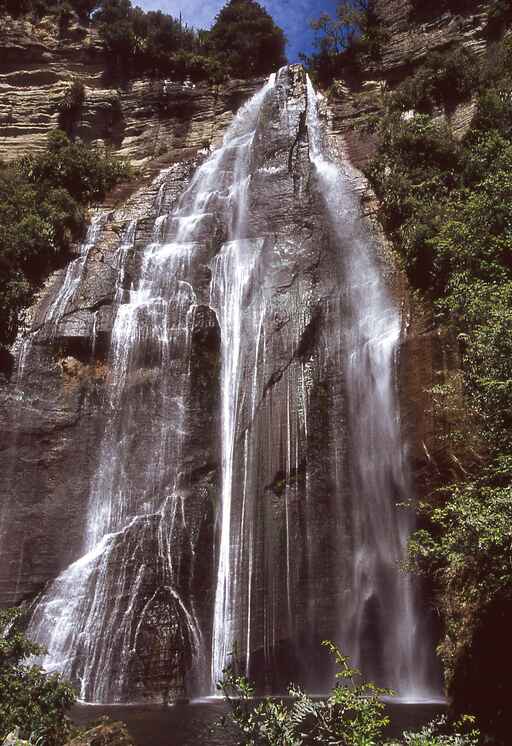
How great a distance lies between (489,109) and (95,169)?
15.5m

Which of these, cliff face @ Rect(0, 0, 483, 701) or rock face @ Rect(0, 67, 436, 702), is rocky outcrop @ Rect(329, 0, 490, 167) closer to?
cliff face @ Rect(0, 0, 483, 701)

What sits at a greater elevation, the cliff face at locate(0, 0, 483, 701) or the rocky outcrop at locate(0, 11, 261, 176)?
the rocky outcrop at locate(0, 11, 261, 176)

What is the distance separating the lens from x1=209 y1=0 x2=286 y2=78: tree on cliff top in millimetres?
33250

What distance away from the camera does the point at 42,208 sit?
73.9 feet

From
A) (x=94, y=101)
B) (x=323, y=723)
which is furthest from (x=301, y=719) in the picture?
(x=94, y=101)

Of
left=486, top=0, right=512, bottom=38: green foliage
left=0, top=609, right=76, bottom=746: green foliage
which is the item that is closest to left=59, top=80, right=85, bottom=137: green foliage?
left=486, top=0, right=512, bottom=38: green foliage

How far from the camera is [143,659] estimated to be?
1342 cm

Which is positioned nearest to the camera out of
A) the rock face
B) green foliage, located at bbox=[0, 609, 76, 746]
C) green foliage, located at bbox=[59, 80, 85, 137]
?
green foliage, located at bbox=[0, 609, 76, 746]

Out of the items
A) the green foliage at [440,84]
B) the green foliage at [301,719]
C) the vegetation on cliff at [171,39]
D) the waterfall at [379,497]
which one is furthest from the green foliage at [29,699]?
the vegetation on cliff at [171,39]

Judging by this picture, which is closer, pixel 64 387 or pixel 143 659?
pixel 143 659

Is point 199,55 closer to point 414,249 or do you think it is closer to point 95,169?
point 95,169

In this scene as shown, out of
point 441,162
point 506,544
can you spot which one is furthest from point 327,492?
point 441,162

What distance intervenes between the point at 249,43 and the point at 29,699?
110 ft

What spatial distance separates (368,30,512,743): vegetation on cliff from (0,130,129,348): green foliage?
1118 cm
